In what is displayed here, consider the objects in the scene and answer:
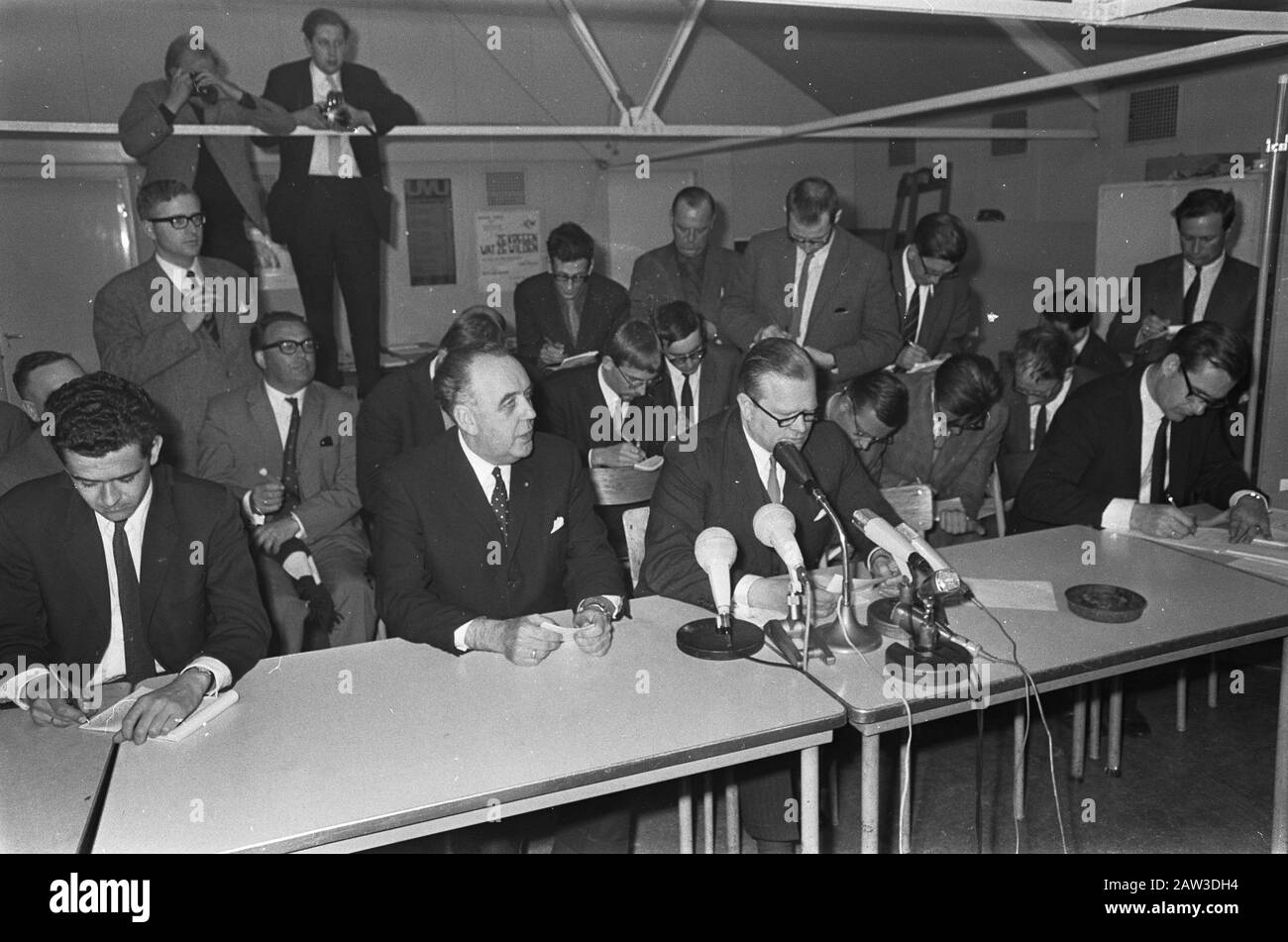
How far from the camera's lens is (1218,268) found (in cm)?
442

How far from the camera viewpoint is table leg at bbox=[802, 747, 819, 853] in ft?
6.46

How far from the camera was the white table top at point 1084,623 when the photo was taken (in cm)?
208

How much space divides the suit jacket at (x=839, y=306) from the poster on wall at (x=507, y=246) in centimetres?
323

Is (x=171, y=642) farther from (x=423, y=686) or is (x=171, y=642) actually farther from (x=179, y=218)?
(x=179, y=218)

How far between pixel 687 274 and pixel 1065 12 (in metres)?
2.49

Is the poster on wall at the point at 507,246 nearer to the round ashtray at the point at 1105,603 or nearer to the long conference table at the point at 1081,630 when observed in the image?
the long conference table at the point at 1081,630

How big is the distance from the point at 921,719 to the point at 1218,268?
3.48 m

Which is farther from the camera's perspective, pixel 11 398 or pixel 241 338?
pixel 11 398

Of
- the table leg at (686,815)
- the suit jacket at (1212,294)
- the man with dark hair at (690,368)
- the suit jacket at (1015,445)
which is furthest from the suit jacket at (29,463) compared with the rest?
the suit jacket at (1212,294)

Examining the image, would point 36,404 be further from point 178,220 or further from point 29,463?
point 178,220

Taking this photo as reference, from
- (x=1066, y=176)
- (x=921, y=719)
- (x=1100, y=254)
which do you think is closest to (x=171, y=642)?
(x=921, y=719)

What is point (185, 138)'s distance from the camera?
421cm

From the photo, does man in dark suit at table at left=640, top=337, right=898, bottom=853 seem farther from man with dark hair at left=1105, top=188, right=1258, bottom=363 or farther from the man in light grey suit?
man with dark hair at left=1105, top=188, right=1258, bottom=363

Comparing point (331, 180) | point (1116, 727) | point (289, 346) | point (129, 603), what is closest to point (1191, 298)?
point (1116, 727)
